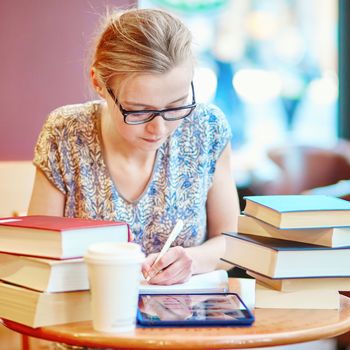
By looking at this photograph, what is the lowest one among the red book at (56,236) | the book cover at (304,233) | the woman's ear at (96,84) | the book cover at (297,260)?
the book cover at (297,260)

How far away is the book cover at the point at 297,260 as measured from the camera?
4.80 feet

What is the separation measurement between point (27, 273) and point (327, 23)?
4.84 meters

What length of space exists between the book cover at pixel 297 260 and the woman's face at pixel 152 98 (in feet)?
1.25

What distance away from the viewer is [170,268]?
164 cm

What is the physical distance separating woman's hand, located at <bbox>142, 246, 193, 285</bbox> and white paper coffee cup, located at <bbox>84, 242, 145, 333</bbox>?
309 mm

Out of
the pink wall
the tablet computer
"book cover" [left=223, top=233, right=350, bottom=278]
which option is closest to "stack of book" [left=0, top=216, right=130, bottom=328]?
the tablet computer

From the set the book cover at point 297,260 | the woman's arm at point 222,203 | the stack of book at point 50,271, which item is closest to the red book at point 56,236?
the stack of book at point 50,271

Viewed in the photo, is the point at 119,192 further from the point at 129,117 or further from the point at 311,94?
the point at 311,94

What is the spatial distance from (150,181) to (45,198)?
0.91ft

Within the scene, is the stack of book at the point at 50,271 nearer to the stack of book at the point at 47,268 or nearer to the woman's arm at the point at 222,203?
the stack of book at the point at 47,268

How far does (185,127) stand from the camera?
210cm

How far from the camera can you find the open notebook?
1.57 meters

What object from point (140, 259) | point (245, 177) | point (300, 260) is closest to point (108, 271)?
point (140, 259)

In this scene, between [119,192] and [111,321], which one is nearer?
[111,321]
